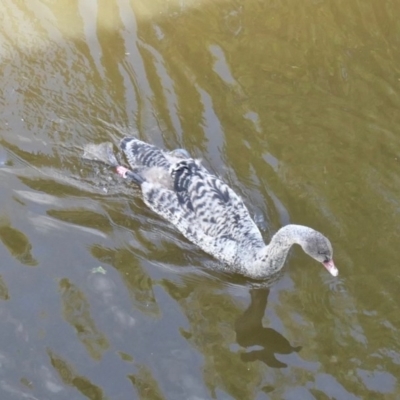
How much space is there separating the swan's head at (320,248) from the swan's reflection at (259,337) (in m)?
0.82

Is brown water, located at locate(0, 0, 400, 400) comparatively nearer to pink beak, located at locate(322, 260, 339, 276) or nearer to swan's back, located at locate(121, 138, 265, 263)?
swan's back, located at locate(121, 138, 265, 263)

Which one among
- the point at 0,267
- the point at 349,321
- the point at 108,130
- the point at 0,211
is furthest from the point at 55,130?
the point at 349,321

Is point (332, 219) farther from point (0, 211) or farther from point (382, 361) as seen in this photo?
point (0, 211)

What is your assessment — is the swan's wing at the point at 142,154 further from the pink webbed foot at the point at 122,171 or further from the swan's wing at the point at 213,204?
the swan's wing at the point at 213,204

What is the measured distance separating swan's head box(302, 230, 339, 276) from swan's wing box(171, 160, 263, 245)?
2.87 feet

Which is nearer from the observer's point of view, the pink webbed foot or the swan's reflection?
the swan's reflection

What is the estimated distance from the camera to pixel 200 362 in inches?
290

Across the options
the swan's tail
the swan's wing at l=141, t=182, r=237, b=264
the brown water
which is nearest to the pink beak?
the brown water

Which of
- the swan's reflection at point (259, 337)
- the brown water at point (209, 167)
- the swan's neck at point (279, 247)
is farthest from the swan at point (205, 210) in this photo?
the swan's reflection at point (259, 337)

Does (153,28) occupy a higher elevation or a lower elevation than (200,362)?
higher

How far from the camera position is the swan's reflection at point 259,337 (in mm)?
7492

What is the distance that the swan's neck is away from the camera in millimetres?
7574

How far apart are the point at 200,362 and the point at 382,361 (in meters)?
1.79

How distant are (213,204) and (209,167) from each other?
3.26ft
